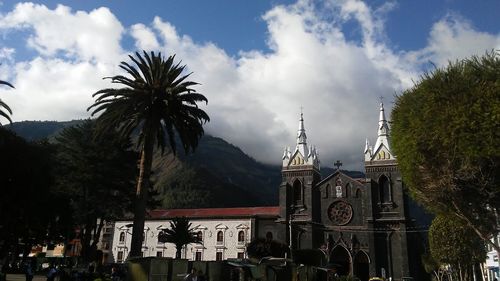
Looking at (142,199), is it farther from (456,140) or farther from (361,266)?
(361,266)

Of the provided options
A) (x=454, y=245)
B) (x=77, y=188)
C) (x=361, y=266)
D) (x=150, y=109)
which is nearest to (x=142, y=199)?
(x=150, y=109)

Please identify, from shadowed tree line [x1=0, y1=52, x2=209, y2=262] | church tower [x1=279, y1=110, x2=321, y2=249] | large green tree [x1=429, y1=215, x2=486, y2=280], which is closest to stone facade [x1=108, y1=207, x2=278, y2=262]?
church tower [x1=279, y1=110, x2=321, y2=249]

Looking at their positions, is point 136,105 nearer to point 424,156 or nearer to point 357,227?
point 424,156

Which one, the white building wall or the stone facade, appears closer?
the stone facade

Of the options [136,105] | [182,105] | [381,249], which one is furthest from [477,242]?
[136,105]

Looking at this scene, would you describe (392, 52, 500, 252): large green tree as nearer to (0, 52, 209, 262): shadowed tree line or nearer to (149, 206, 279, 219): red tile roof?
(0, 52, 209, 262): shadowed tree line

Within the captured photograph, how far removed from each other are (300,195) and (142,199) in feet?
132

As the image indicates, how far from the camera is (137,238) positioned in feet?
90.1

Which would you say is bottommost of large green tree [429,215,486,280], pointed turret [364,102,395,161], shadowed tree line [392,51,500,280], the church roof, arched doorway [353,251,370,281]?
arched doorway [353,251,370,281]

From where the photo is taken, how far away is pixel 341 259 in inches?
2411

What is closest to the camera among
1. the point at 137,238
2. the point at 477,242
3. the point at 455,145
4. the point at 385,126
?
the point at 455,145

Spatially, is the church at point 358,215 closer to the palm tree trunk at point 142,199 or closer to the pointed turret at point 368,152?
the pointed turret at point 368,152

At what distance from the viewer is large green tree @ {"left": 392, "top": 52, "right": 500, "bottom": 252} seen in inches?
651

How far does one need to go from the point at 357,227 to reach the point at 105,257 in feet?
144
